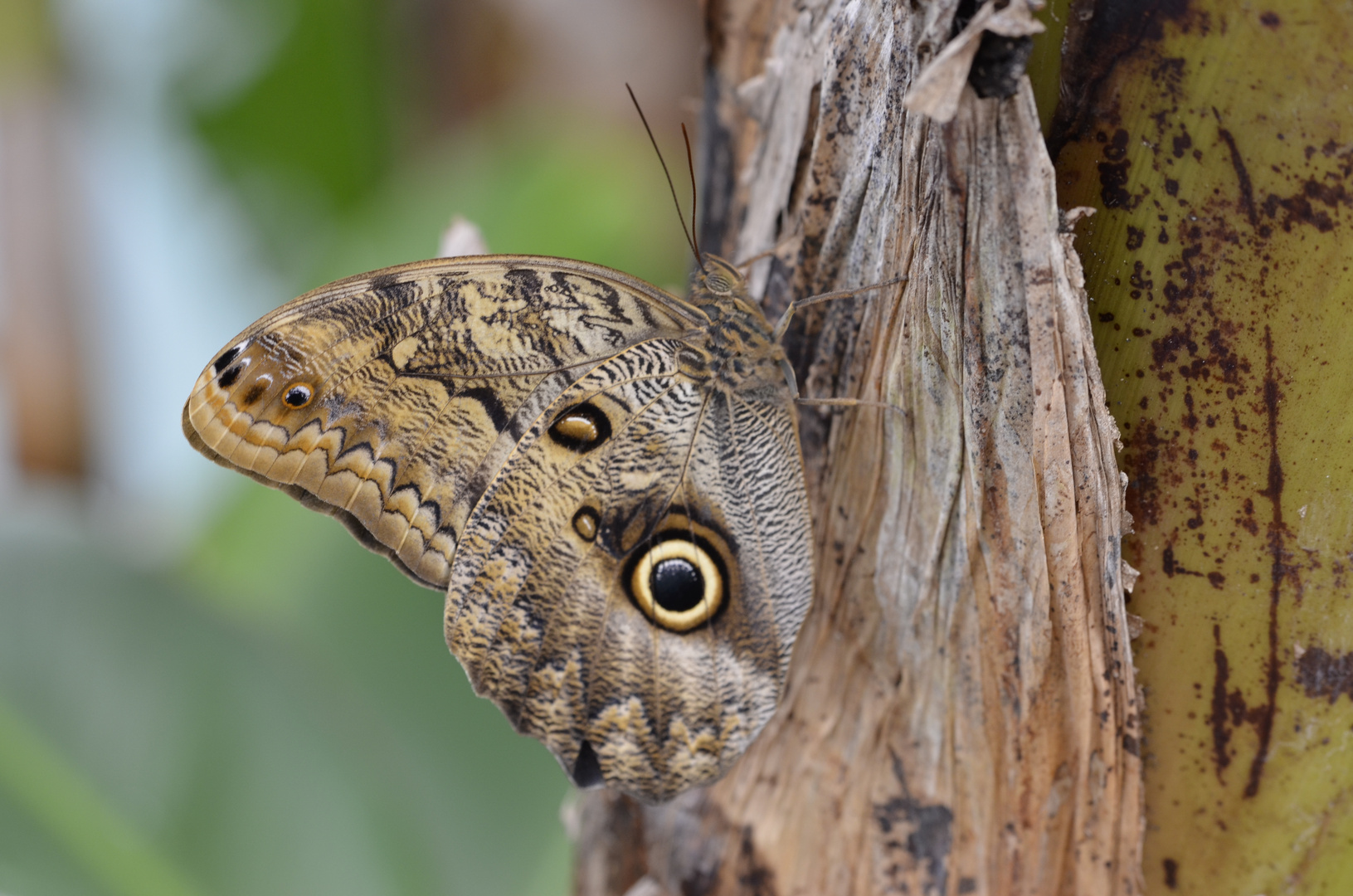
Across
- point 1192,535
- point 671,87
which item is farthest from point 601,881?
point 671,87

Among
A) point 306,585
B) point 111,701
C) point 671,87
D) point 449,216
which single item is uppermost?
point 671,87

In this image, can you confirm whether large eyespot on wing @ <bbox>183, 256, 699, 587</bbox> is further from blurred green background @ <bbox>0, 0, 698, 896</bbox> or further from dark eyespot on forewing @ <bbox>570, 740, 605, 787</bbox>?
blurred green background @ <bbox>0, 0, 698, 896</bbox>

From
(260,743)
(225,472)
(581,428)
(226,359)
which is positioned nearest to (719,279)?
(581,428)

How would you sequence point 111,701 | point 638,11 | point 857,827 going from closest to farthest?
point 857,827
point 111,701
point 638,11

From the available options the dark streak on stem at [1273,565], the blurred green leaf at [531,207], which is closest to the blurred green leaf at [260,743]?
the blurred green leaf at [531,207]

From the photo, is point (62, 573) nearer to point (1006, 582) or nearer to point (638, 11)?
point (1006, 582)

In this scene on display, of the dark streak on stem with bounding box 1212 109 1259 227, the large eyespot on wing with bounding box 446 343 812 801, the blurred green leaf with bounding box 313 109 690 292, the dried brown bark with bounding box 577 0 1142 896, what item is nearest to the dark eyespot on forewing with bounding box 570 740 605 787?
the large eyespot on wing with bounding box 446 343 812 801

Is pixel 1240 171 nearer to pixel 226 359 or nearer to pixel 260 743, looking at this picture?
pixel 226 359
